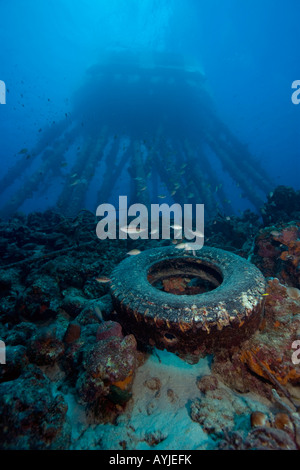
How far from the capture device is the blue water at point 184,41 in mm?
58875

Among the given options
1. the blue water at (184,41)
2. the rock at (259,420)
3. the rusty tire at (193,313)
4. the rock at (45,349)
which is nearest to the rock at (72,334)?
the rock at (45,349)

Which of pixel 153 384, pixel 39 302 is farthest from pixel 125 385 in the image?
pixel 39 302

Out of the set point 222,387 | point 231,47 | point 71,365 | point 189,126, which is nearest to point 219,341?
point 222,387

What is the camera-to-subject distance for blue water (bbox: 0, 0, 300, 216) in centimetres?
5888

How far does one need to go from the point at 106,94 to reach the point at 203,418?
32.4 metres

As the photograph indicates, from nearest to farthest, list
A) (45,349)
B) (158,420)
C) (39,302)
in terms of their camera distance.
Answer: (158,420)
(45,349)
(39,302)

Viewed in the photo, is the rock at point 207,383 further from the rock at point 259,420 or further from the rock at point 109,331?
the rock at point 109,331

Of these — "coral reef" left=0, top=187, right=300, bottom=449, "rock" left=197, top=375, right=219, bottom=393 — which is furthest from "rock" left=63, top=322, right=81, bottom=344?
"rock" left=197, top=375, right=219, bottom=393

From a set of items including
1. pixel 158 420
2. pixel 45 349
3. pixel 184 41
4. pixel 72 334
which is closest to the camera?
pixel 158 420

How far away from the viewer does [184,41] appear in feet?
191

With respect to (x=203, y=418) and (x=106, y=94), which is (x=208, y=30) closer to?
(x=106, y=94)

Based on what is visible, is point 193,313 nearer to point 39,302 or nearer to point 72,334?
point 72,334

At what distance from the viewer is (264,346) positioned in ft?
7.91

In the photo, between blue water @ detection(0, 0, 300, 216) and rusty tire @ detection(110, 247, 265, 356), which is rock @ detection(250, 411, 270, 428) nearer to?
rusty tire @ detection(110, 247, 265, 356)
